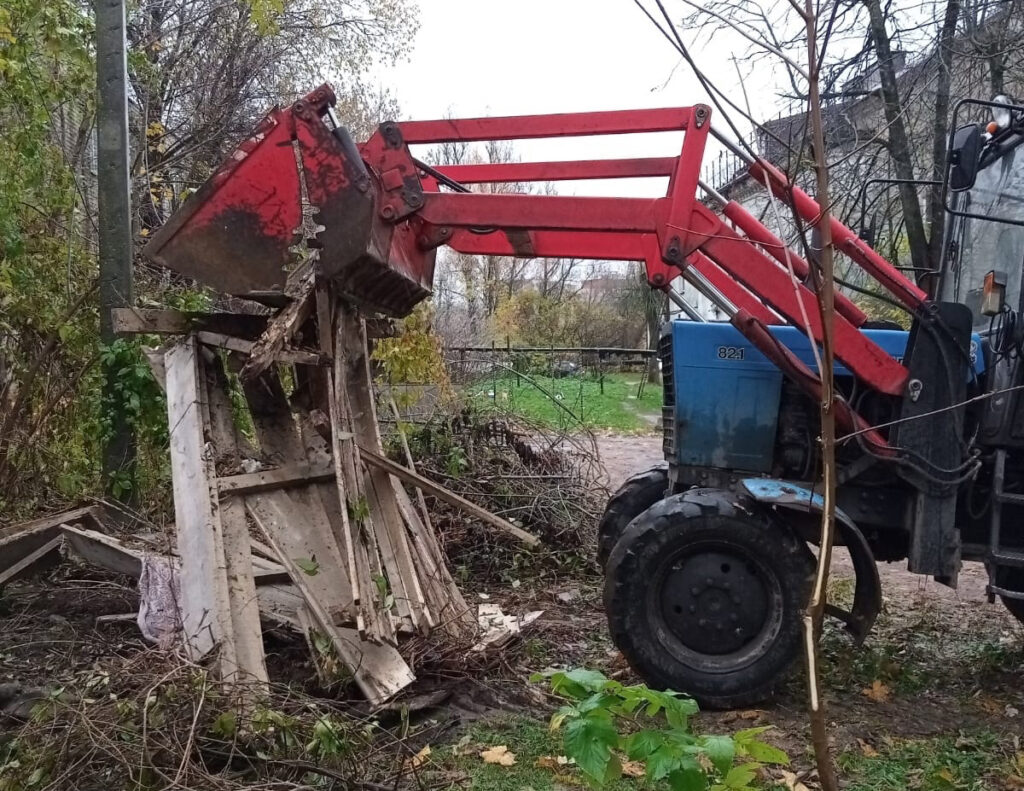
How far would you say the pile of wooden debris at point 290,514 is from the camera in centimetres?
376

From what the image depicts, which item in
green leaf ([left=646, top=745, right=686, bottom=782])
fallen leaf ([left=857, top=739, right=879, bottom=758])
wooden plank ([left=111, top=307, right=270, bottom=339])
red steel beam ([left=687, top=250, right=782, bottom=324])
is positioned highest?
red steel beam ([left=687, top=250, right=782, bottom=324])

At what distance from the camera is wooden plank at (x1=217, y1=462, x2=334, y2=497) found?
Result: 4.02 metres

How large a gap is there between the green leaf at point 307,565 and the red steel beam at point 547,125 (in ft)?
6.82

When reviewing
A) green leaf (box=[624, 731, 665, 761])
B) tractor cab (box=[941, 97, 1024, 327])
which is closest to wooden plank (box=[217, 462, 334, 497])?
green leaf (box=[624, 731, 665, 761])

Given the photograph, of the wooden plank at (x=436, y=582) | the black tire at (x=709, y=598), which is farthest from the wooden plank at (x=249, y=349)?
the black tire at (x=709, y=598)

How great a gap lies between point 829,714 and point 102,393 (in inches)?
194

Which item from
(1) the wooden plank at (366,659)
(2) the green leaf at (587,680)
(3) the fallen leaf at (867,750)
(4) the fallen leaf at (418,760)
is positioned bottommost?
(3) the fallen leaf at (867,750)

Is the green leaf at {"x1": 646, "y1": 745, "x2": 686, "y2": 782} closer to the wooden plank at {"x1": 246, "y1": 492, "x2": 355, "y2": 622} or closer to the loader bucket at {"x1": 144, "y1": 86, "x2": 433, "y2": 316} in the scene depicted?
the wooden plank at {"x1": 246, "y1": 492, "x2": 355, "y2": 622}

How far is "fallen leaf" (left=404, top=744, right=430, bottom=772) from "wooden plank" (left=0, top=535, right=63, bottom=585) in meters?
2.89

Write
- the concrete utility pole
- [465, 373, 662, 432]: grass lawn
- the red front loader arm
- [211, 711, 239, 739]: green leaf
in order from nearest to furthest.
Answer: [211, 711, 239, 739]: green leaf < the red front loader arm < the concrete utility pole < [465, 373, 662, 432]: grass lawn

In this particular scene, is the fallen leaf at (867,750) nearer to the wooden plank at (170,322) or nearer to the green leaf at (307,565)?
the green leaf at (307,565)

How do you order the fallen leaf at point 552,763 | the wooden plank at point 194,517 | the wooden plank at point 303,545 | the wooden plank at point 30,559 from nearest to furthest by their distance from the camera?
1. the fallen leaf at point 552,763
2. the wooden plank at point 194,517
3. the wooden plank at point 303,545
4. the wooden plank at point 30,559

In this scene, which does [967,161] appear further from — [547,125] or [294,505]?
[294,505]

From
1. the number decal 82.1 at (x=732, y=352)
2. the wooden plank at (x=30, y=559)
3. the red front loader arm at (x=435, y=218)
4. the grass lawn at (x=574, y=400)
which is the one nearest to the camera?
the red front loader arm at (x=435, y=218)
